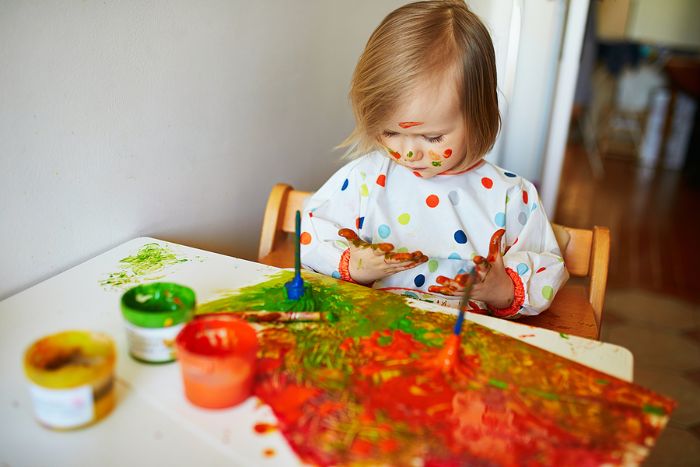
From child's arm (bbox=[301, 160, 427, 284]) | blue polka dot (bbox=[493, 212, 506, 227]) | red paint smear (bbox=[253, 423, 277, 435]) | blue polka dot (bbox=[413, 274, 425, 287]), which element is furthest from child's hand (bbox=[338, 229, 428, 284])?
red paint smear (bbox=[253, 423, 277, 435])

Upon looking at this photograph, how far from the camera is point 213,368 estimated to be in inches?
24.4

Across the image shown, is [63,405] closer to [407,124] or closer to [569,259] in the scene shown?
[407,124]

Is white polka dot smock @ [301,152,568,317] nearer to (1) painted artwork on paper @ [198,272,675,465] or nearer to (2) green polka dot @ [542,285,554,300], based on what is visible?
(2) green polka dot @ [542,285,554,300]

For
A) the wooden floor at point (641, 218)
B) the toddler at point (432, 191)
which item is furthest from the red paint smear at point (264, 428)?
the wooden floor at point (641, 218)

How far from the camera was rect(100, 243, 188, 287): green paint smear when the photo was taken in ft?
2.93

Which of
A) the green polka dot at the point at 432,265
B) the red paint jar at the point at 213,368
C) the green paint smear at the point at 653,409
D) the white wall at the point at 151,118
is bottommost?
the green polka dot at the point at 432,265

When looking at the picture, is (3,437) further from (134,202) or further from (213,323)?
(134,202)

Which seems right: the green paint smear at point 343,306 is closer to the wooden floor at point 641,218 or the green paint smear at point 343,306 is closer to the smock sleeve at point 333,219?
the smock sleeve at point 333,219

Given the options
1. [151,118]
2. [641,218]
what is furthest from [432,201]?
[641,218]

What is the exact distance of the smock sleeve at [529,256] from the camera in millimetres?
1007

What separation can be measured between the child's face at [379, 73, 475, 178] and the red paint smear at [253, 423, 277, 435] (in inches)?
21.1

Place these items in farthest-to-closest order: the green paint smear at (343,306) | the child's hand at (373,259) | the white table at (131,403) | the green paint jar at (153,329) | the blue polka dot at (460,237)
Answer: the blue polka dot at (460,237), the child's hand at (373,259), the green paint smear at (343,306), the green paint jar at (153,329), the white table at (131,403)

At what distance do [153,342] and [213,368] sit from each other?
0.11 m

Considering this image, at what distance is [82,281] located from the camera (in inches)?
34.9
